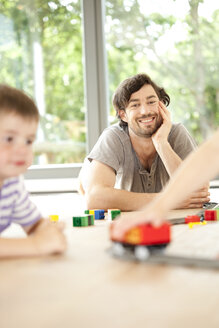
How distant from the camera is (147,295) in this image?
70cm

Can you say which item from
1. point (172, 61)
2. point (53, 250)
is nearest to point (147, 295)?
point (53, 250)

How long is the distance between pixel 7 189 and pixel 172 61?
2468 millimetres

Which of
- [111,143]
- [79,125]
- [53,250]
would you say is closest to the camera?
[53,250]

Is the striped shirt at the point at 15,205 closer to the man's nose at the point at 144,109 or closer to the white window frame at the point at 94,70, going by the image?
the man's nose at the point at 144,109

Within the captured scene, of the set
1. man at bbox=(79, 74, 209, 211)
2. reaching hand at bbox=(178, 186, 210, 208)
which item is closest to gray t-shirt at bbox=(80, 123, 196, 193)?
man at bbox=(79, 74, 209, 211)

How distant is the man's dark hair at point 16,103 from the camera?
1.03 m

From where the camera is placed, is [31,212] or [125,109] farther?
[125,109]

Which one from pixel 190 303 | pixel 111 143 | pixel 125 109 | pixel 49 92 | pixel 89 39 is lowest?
pixel 190 303

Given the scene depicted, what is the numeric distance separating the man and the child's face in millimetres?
1058

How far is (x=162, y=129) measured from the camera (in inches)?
88.0

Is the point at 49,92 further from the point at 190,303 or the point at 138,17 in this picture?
the point at 190,303

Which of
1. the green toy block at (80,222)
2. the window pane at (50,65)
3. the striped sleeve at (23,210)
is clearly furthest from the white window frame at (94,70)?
the striped sleeve at (23,210)

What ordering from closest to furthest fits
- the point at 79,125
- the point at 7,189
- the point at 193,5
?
the point at 7,189, the point at 193,5, the point at 79,125

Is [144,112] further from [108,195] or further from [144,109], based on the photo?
[108,195]
